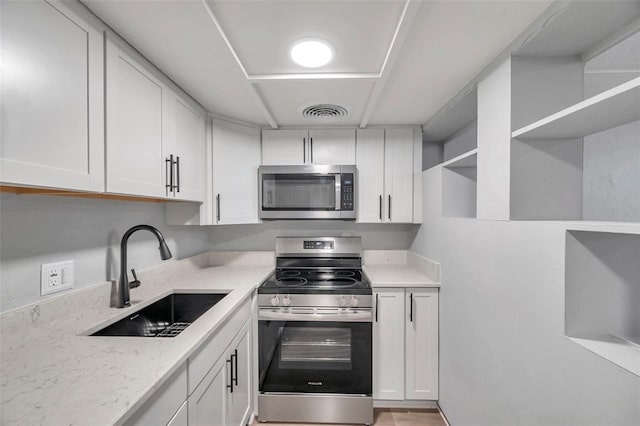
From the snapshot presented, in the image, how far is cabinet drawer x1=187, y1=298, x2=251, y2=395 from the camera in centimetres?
98

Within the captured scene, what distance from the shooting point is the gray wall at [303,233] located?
241cm

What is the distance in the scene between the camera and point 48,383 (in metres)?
0.69

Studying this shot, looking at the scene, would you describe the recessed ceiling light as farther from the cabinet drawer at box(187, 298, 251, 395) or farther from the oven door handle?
the oven door handle

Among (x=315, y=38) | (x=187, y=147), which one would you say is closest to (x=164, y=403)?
(x=187, y=147)

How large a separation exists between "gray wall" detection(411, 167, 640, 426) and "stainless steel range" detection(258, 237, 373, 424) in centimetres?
56

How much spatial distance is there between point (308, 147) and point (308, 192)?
0.41 m

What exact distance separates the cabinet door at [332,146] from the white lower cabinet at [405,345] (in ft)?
3.66

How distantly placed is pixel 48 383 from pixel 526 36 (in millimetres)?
2000

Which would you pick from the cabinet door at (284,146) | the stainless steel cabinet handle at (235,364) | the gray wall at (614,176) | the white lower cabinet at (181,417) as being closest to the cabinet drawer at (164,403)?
the white lower cabinet at (181,417)

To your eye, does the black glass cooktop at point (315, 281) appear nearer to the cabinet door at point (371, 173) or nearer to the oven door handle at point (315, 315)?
the oven door handle at point (315, 315)

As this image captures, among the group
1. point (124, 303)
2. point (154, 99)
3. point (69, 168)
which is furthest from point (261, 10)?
point (124, 303)

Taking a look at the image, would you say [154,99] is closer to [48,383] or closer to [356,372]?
[48,383]

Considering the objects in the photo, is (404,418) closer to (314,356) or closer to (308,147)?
(314,356)

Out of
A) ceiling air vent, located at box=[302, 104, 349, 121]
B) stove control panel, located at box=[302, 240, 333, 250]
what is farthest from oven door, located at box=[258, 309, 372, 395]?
ceiling air vent, located at box=[302, 104, 349, 121]
